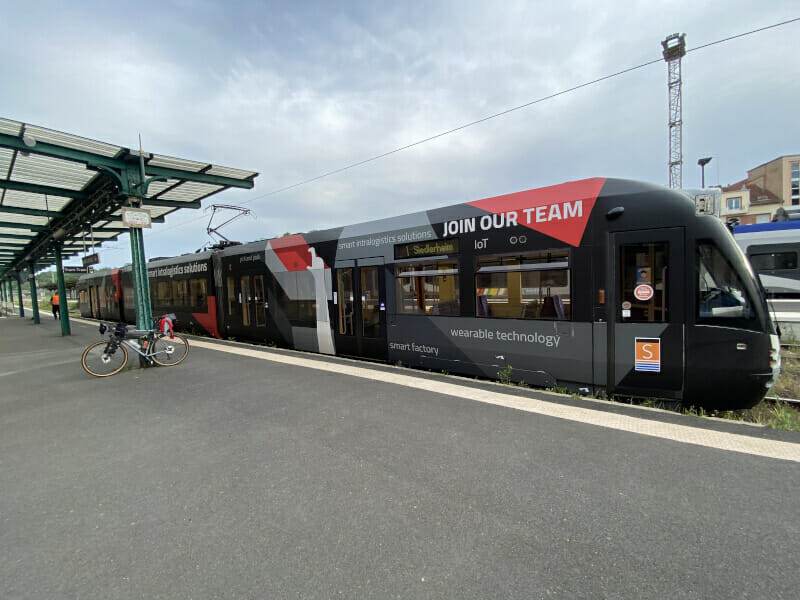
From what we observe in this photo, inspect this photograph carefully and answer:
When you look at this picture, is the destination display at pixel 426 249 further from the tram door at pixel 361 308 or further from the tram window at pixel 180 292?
the tram window at pixel 180 292

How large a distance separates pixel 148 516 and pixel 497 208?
5482 millimetres

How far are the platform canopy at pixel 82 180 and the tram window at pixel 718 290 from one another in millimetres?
10079

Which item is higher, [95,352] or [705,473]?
[95,352]

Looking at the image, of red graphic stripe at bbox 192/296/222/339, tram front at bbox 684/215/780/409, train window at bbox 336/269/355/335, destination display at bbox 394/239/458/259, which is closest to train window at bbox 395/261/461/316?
destination display at bbox 394/239/458/259

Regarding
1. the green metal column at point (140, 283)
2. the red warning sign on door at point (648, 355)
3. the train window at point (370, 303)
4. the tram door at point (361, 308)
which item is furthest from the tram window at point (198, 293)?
the red warning sign on door at point (648, 355)

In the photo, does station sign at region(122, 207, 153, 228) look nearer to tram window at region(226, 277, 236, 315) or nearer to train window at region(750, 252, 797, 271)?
tram window at region(226, 277, 236, 315)

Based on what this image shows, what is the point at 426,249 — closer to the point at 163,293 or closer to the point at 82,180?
the point at 82,180

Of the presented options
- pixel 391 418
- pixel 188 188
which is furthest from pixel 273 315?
pixel 391 418

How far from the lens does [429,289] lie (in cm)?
669

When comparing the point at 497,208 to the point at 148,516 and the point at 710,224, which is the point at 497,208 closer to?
the point at 710,224

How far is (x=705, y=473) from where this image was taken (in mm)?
→ 3053

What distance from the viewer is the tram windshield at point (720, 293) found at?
13.6ft

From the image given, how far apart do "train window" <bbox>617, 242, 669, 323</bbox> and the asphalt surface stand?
1.22 meters

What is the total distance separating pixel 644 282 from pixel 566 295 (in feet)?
3.02
